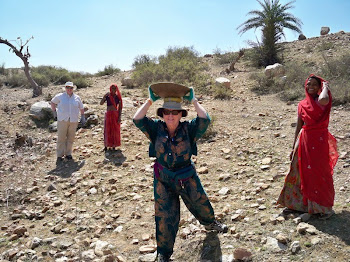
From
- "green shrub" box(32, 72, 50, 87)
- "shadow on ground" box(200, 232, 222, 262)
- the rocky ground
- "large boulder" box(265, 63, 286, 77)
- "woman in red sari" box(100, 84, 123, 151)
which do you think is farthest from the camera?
"green shrub" box(32, 72, 50, 87)

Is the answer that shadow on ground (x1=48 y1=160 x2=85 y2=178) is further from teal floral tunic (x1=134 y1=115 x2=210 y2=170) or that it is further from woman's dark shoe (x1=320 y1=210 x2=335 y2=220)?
woman's dark shoe (x1=320 y1=210 x2=335 y2=220)

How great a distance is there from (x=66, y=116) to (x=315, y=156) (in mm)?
4648

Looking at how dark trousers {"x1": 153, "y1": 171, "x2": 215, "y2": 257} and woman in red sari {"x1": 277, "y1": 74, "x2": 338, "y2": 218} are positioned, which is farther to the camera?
woman in red sari {"x1": 277, "y1": 74, "x2": 338, "y2": 218}

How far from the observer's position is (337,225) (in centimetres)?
305

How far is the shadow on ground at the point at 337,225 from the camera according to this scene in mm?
2894

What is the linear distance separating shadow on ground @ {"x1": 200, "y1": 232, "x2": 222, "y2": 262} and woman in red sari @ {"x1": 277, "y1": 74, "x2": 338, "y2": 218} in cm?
93

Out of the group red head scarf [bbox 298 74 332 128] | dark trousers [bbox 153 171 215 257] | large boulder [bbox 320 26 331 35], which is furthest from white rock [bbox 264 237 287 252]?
large boulder [bbox 320 26 331 35]

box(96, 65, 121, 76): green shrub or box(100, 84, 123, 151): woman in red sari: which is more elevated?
box(96, 65, 121, 76): green shrub

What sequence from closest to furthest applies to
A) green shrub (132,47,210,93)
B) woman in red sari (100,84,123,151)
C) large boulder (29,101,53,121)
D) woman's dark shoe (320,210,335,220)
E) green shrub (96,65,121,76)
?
1. woman's dark shoe (320,210,335,220)
2. woman in red sari (100,84,123,151)
3. large boulder (29,101,53,121)
4. green shrub (132,47,210,93)
5. green shrub (96,65,121,76)

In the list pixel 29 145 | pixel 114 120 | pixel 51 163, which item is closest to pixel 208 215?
pixel 114 120

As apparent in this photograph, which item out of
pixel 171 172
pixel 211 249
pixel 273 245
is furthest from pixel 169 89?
pixel 273 245

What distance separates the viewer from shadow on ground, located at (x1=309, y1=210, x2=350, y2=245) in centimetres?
289

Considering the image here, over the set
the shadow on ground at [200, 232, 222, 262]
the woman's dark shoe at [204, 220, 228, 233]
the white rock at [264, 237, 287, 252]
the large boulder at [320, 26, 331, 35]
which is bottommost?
the shadow on ground at [200, 232, 222, 262]

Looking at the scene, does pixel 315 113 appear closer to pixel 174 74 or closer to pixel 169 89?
pixel 169 89
